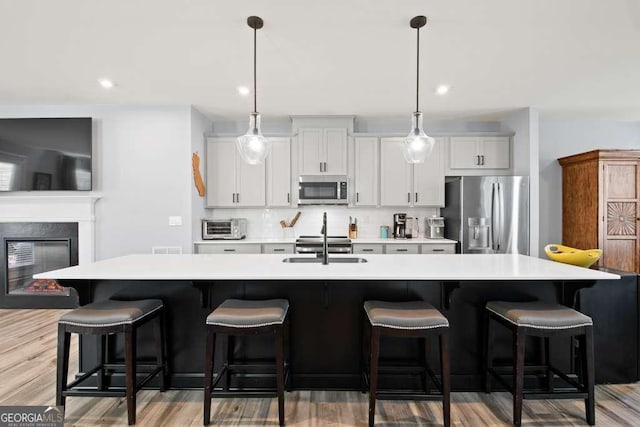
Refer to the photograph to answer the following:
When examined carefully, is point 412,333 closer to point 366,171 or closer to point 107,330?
point 107,330

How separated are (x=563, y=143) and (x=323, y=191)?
343 cm

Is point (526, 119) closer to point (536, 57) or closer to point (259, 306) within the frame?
point (536, 57)

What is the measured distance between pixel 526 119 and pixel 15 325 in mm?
6297

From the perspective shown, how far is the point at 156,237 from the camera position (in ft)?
13.0

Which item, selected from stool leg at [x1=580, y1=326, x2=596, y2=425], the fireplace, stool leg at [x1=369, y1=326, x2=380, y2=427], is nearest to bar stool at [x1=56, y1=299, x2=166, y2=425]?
stool leg at [x1=369, y1=326, x2=380, y2=427]

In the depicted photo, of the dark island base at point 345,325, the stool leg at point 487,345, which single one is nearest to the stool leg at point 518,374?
the stool leg at point 487,345

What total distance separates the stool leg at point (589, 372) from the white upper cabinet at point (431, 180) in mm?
2776

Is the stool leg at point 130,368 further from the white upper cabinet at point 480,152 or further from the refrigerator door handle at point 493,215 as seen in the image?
the white upper cabinet at point 480,152

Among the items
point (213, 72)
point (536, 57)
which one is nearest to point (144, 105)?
point (213, 72)

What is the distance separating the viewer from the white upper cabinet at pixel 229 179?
4434 millimetres

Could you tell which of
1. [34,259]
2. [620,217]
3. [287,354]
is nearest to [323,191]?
[287,354]

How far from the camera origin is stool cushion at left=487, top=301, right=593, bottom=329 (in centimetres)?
178

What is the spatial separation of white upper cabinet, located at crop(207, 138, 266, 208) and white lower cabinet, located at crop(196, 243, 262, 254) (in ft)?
2.04

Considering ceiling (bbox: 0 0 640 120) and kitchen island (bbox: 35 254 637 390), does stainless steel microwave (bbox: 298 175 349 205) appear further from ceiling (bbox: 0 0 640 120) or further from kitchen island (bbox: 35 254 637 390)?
kitchen island (bbox: 35 254 637 390)
